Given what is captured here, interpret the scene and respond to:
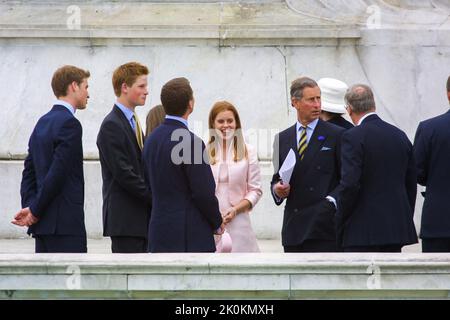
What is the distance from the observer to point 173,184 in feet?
27.8

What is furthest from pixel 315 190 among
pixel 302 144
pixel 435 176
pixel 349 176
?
pixel 435 176

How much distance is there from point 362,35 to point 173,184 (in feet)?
16.1

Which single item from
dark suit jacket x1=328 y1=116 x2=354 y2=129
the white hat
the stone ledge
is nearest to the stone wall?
the white hat

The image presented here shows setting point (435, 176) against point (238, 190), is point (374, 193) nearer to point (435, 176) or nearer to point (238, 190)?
point (435, 176)

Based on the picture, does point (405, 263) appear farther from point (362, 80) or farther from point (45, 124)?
point (362, 80)

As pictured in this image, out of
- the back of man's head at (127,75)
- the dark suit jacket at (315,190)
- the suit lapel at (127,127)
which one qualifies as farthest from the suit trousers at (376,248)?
the back of man's head at (127,75)

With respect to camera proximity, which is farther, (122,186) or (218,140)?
(218,140)

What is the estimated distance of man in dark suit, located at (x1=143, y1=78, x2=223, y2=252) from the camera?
27.6ft

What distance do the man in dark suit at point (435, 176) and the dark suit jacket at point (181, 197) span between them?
1456 mm

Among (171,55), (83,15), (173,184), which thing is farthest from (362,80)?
(173,184)

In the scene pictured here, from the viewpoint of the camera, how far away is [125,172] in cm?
894

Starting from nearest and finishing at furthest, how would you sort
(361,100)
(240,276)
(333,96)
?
(240,276)
(361,100)
(333,96)

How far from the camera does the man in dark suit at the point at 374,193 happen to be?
857 centimetres

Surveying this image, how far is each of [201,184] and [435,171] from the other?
164 cm
